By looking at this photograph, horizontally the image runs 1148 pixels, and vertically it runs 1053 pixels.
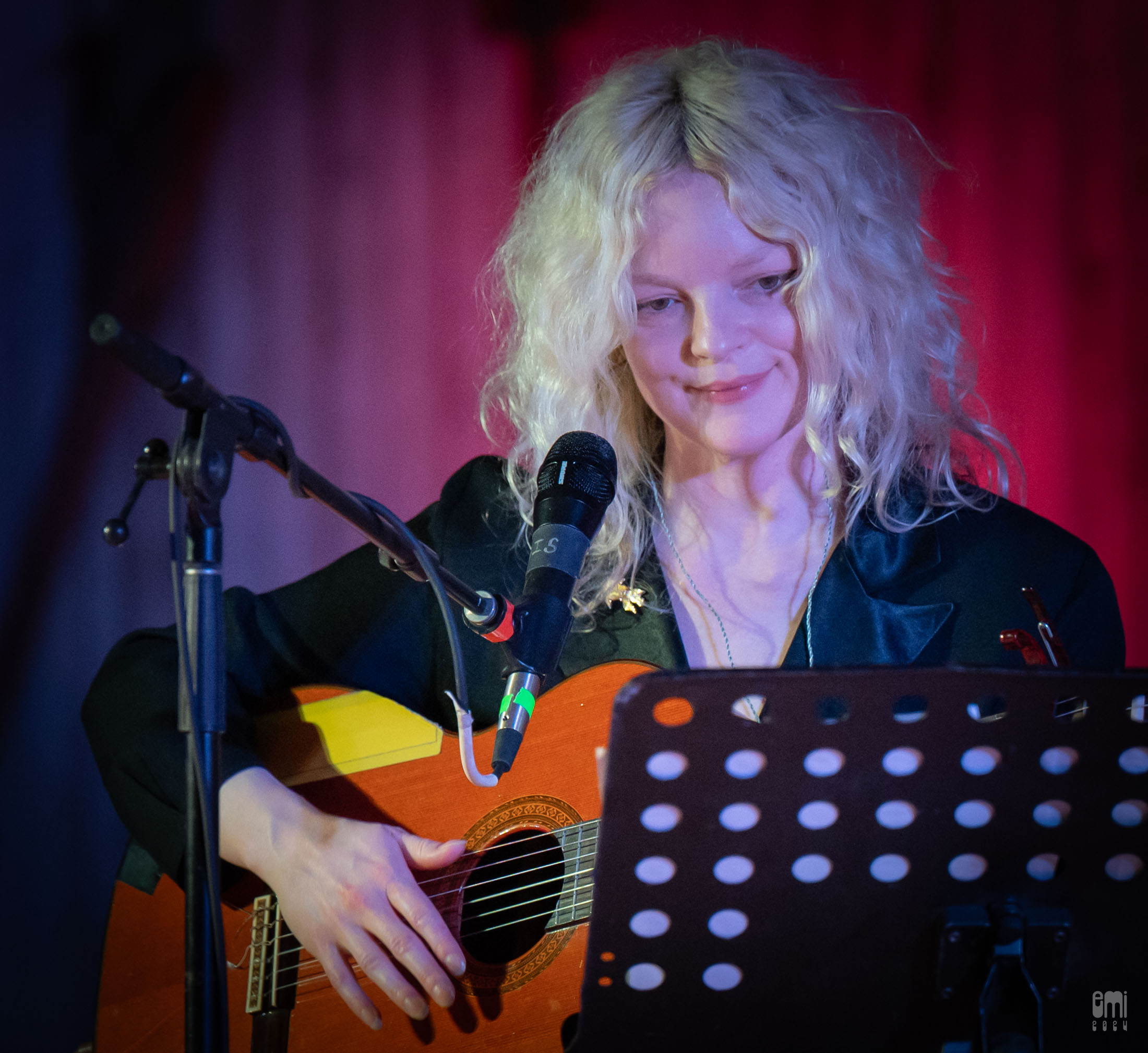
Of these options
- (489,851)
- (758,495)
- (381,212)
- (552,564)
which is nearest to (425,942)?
(489,851)

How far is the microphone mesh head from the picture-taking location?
1.10m

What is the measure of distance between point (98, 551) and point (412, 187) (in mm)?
→ 1227

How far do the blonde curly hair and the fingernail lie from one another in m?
0.67

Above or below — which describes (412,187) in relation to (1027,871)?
above

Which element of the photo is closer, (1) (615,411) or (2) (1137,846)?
(2) (1137,846)

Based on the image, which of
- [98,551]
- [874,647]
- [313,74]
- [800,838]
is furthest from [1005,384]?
[98,551]

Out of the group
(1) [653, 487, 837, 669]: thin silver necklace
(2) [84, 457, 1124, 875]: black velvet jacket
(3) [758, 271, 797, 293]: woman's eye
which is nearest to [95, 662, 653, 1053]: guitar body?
(2) [84, 457, 1124, 875]: black velvet jacket

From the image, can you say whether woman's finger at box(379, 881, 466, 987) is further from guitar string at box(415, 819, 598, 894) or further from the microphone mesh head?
the microphone mesh head

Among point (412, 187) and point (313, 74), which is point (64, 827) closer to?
point (412, 187)

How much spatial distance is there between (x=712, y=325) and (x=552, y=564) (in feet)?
2.09

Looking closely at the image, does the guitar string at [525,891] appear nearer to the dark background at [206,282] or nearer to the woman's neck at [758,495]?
the woman's neck at [758,495]

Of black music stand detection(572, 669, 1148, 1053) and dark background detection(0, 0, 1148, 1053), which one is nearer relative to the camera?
black music stand detection(572, 669, 1148, 1053)

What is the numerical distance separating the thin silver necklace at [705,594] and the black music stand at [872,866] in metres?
0.74

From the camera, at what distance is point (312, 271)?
8.68ft
